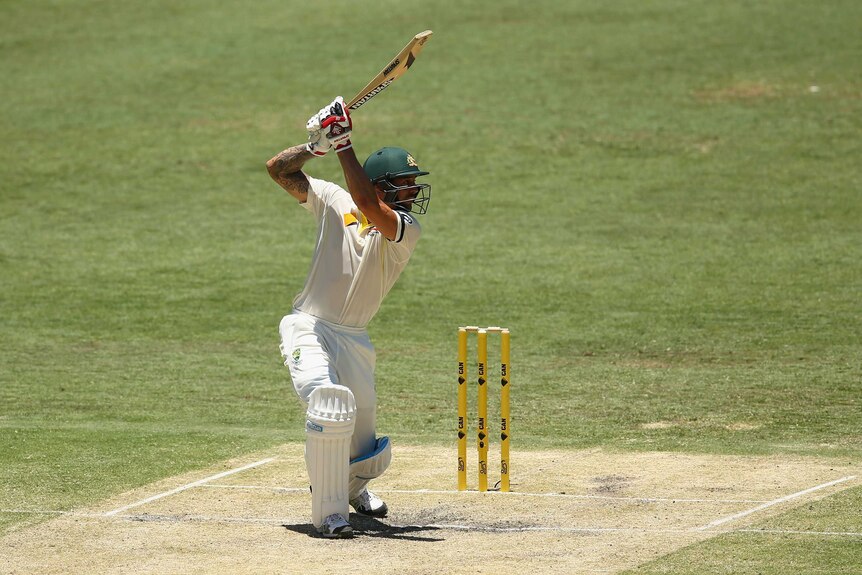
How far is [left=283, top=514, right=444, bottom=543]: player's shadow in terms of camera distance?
612cm

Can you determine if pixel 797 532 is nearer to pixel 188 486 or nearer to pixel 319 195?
pixel 319 195

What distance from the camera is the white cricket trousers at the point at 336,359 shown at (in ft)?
20.2

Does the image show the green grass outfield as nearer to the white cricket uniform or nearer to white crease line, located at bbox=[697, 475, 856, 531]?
white crease line, located at bbox=[697, 475, 856, 531]

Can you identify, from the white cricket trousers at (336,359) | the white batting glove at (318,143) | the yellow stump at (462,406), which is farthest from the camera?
the yellow stump at (462,406)

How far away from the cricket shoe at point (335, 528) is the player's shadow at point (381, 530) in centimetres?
7

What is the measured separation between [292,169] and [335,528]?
1.89 m

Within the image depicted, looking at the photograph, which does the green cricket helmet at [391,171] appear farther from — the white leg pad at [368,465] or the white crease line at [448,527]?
the white crease line at [448,527]

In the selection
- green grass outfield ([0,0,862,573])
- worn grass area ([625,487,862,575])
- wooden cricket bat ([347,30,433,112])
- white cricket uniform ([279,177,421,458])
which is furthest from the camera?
green grass outfield ([0,0,862,573])

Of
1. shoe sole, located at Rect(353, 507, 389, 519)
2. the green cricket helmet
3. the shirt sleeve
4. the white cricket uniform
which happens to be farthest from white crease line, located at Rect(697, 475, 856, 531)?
the shirt sleeve

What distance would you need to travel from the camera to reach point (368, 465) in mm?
6484

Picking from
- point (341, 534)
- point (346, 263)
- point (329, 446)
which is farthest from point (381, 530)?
point (346, 263)

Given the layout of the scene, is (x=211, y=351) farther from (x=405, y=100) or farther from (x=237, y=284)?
(x=405, y=100)

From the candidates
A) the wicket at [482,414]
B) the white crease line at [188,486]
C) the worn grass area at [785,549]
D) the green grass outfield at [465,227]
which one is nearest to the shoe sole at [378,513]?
the wicket at [482,414]

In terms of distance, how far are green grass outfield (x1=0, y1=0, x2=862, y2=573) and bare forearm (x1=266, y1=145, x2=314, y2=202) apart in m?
2.11
